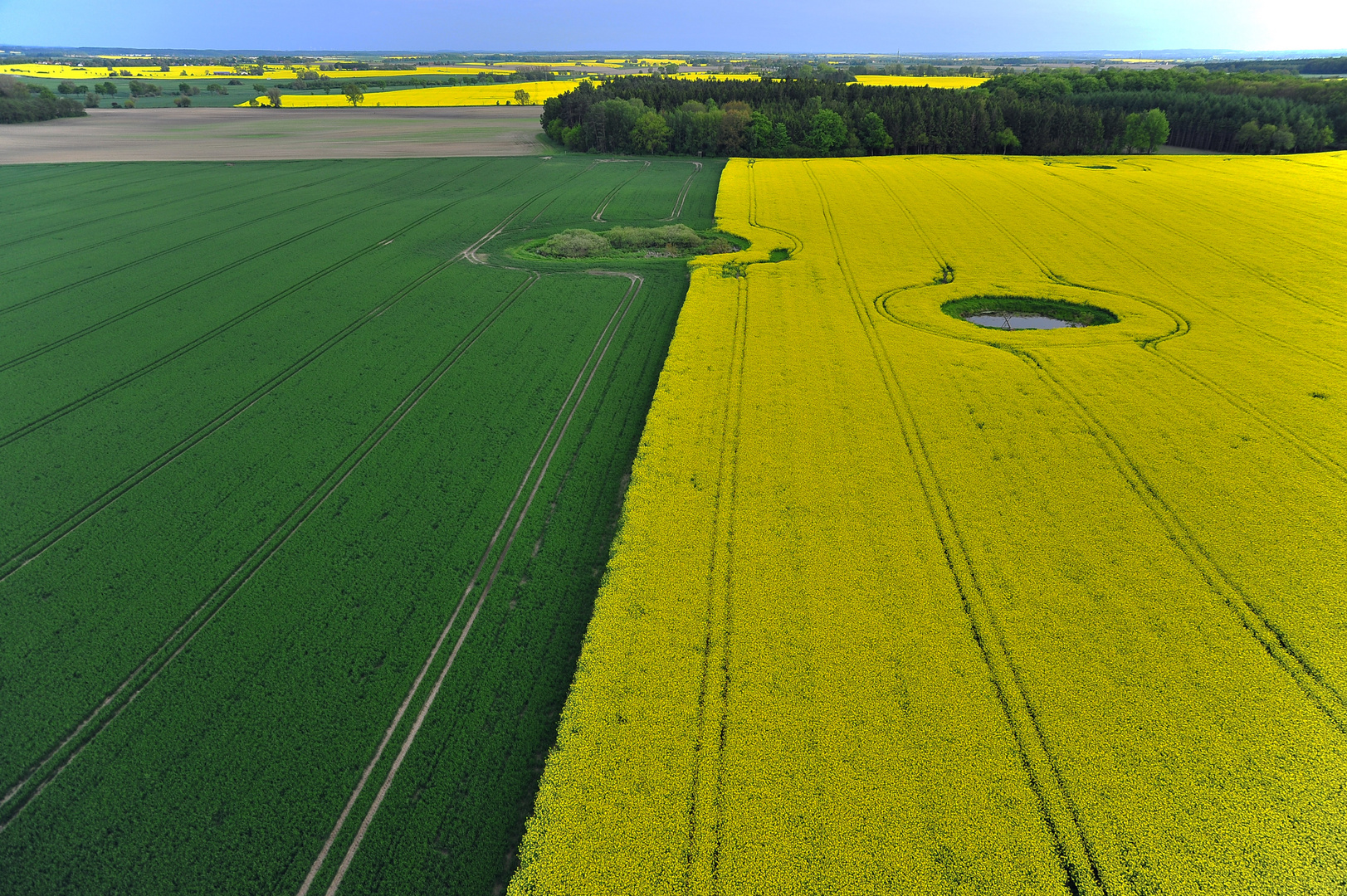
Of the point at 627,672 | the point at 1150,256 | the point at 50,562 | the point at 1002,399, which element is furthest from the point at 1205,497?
the point at 50,562

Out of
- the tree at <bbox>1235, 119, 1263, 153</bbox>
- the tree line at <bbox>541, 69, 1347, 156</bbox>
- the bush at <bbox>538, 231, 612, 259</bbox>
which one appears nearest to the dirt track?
the tree line at <bbox>541, 69, 1347, 156</bbox>

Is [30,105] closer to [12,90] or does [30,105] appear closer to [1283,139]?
[12,90]

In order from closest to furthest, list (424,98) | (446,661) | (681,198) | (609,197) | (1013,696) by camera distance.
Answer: (1013,696) → (446,661) → (681,198) → (609,197) → (424,98)

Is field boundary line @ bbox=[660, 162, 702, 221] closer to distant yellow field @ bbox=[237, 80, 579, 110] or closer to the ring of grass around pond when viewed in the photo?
the ring of grass around pond

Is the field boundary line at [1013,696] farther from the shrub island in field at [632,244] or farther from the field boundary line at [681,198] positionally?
the field boundary line at [681,198]

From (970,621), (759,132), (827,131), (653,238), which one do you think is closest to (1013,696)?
(970,621)
